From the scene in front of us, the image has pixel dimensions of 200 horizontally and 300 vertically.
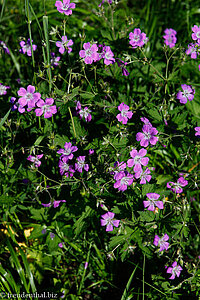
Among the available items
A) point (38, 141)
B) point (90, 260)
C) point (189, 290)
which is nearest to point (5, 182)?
point (38, 141)

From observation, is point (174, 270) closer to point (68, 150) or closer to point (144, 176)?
point (144, 176)

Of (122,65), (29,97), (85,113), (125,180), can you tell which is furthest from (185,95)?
(29,97)

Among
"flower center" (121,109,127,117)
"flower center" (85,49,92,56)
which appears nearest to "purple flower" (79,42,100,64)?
"flower center" (85,49,92,56)

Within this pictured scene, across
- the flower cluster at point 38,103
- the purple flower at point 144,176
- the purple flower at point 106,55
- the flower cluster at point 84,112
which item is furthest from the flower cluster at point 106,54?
the purple flower at point 144,176

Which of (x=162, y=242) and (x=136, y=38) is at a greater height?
(x=136, y=38)

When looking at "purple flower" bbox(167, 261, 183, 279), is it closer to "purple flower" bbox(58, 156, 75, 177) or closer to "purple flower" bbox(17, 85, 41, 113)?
"purple flower" bbox(58, 156, 75, 177)

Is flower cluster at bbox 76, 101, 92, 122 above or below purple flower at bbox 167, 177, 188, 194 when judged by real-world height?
above

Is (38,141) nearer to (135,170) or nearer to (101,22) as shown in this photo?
(135,170)
